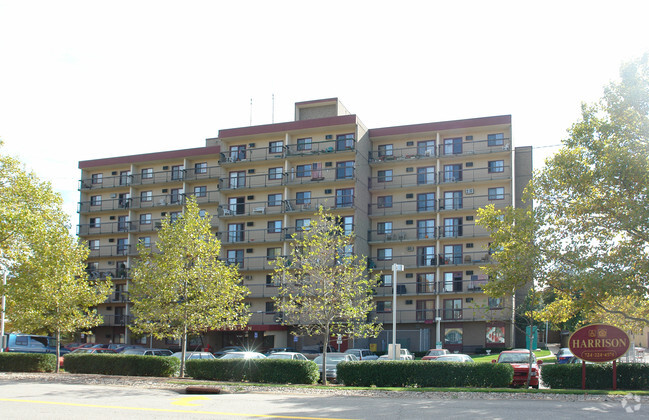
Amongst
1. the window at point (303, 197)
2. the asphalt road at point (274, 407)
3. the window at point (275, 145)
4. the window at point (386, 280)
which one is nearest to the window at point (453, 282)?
the window at point (386, 280)

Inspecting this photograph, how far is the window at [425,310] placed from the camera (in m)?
49.8

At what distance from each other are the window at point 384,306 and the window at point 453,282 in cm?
448

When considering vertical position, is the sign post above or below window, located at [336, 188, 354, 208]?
below

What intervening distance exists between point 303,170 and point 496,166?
15045 millimetres

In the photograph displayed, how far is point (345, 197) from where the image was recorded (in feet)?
166

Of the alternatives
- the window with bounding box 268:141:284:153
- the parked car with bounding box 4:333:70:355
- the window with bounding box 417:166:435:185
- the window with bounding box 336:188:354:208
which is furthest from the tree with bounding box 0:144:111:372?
the window with bounding box 417:166:435:185

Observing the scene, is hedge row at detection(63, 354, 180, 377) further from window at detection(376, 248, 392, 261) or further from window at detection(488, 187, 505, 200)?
window at detection(488, 187, 505, 200)

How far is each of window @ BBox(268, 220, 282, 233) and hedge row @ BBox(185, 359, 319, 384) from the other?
82.3 feet

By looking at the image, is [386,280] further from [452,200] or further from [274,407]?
[274,407]

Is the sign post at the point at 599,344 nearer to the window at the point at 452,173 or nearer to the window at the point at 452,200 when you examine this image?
the window at the point at 452,200

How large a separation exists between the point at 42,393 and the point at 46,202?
13155mm

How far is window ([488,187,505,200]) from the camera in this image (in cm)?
4966

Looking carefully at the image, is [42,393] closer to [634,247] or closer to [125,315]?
[634,247]

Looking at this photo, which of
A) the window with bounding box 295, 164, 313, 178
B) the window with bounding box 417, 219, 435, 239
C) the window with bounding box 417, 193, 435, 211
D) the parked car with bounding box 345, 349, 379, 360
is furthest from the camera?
the window with bounding box 295, 164, 313, 178
